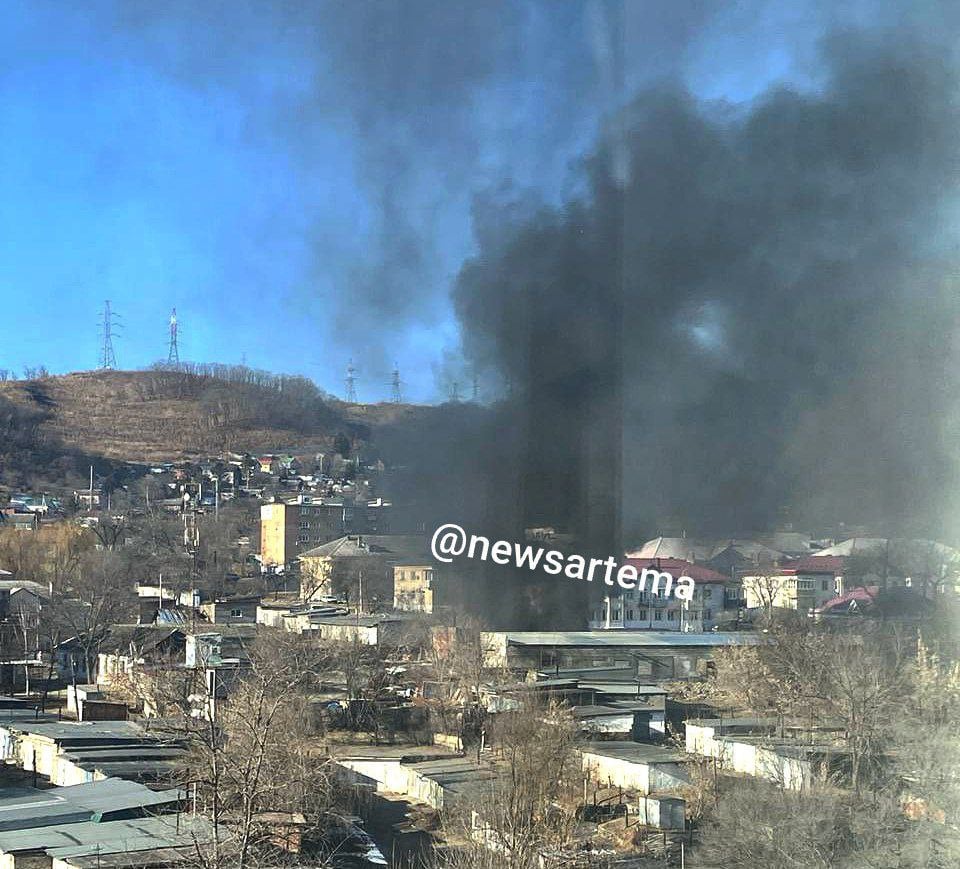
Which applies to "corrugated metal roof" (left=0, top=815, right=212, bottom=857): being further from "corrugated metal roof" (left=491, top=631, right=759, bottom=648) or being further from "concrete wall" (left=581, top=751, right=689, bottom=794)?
"corrugated metal roof" (left=491, top=631, right=759, bottom=648)

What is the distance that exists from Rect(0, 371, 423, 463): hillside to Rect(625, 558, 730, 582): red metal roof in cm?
2911

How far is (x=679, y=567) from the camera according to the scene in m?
13.5

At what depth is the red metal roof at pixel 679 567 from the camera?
43.9 ft

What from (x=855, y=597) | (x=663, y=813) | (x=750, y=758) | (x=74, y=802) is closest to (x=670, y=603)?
(x=855, y=597)

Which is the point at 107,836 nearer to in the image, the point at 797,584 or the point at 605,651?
the point at 605,651

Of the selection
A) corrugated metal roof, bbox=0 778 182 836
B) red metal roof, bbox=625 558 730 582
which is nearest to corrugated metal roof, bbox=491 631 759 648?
red metal roof, bbox=625 558 730 582

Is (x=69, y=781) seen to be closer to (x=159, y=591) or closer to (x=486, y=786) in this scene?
(x=486, y=786)

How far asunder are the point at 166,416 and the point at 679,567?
40.5 meters

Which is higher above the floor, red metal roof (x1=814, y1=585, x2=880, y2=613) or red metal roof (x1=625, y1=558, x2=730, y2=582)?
red metal roof (x1=625, y1=558, x2=730, y2=582)

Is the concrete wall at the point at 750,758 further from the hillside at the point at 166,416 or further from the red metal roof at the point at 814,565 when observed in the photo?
the hillside at the point at 166,416

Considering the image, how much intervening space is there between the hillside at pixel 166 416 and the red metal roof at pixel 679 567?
2911 cm

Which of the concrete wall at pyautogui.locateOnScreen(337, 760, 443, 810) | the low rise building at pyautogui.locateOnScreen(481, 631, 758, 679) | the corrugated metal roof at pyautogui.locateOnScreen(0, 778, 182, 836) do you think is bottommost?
the concrete wall at pyautogui.locateOnScreen(337, 760, 443, 810)

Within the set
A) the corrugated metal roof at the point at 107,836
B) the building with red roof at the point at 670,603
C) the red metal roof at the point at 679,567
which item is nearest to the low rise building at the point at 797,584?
the building with red roof at the point at 670,603

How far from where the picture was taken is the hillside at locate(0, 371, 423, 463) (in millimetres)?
46125
